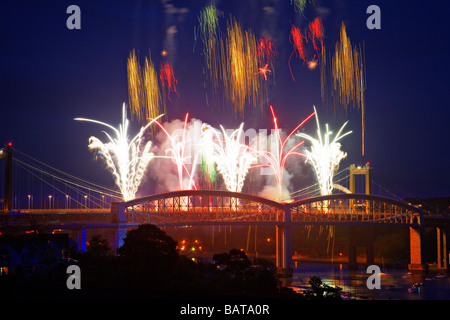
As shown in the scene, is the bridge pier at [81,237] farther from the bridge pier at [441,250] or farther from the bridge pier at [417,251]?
the bridge pier at [441,250]

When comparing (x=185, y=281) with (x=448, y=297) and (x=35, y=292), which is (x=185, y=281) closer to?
(x=35, y=292)

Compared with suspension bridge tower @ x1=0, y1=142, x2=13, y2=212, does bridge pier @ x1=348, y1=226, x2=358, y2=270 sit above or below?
below
